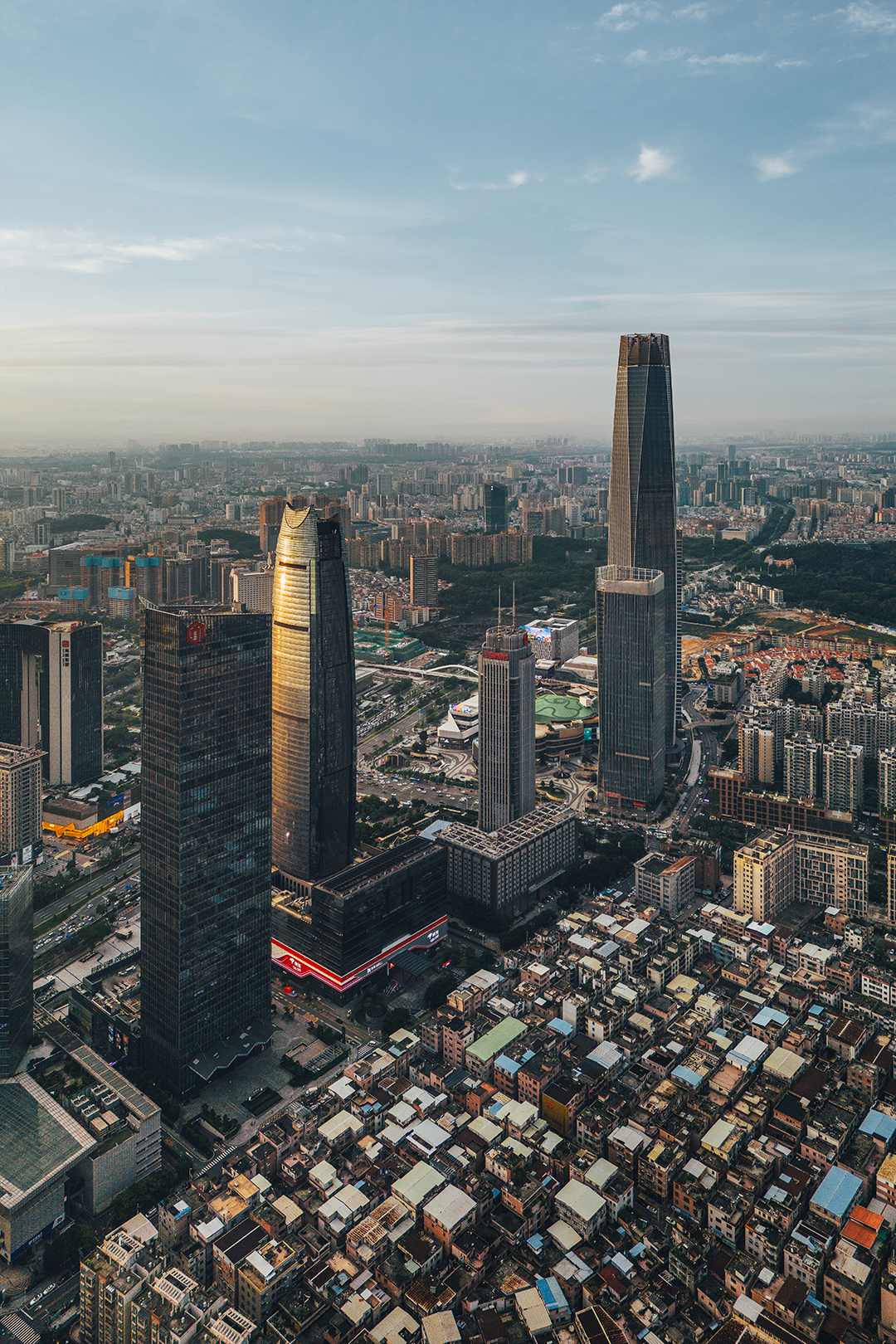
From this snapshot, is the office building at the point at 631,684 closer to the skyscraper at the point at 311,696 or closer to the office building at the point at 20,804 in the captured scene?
the skyscraper at the point at 311,696

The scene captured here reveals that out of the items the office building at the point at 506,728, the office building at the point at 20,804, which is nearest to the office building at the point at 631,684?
the office building at the point at 506,728

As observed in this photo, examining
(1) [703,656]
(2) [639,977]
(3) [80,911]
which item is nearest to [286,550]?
(3) [80,911]

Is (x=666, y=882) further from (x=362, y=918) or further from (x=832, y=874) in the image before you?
(x=362, y=918)

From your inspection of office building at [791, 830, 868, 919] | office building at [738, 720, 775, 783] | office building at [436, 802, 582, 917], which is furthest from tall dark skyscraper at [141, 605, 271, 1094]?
office building at [738, 720, 775, 783]

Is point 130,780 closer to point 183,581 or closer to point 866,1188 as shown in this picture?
point 183,581

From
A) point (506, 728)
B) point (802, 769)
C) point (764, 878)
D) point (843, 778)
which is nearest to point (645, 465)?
point (802, 769)

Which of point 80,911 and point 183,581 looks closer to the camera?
point 80,911

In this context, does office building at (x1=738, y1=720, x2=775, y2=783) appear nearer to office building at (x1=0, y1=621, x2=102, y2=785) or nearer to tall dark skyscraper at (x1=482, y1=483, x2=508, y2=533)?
office building at (x1=0, y1=621, x2=102, y2=785)
